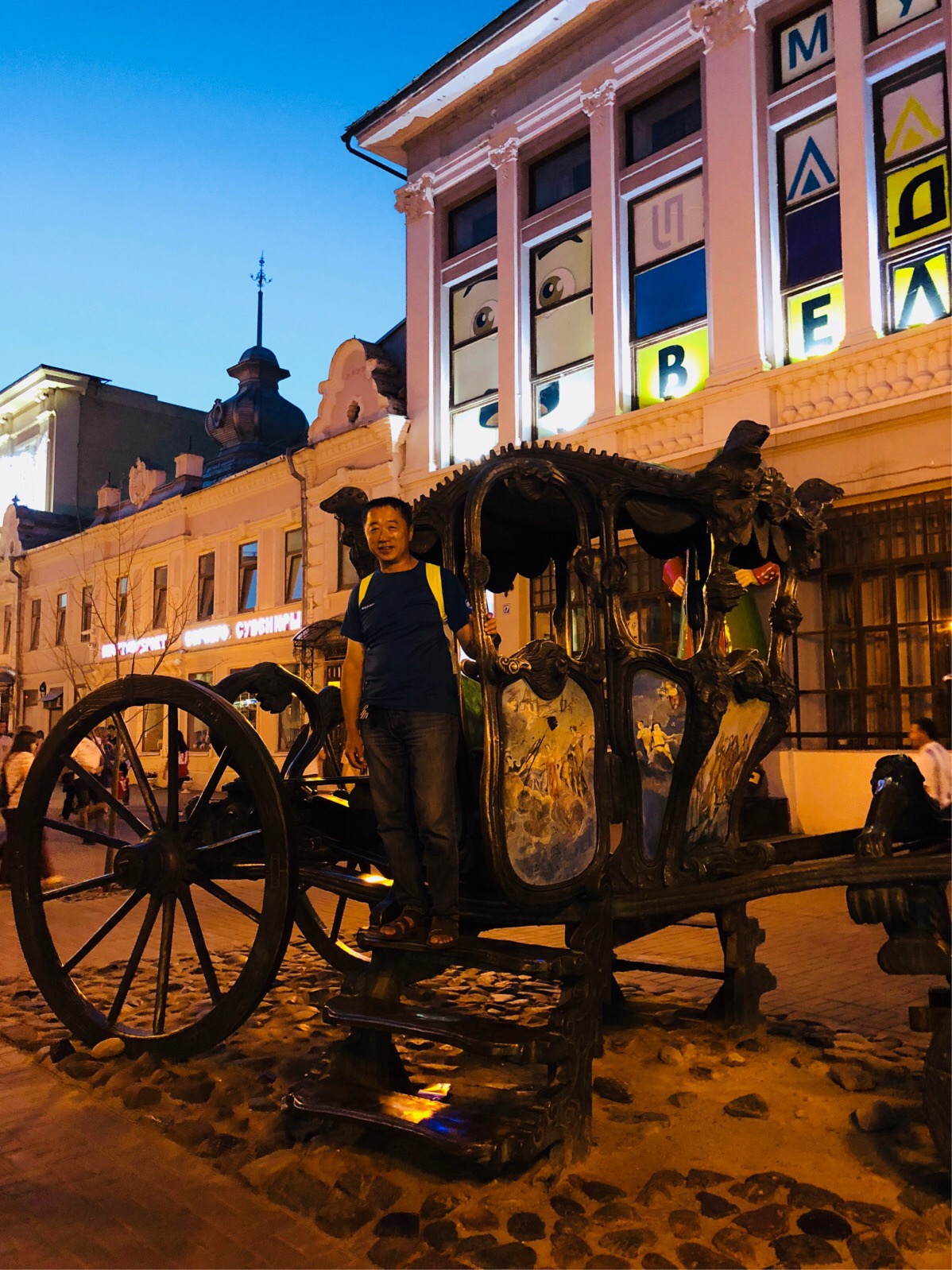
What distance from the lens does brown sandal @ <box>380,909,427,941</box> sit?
3.67 metres

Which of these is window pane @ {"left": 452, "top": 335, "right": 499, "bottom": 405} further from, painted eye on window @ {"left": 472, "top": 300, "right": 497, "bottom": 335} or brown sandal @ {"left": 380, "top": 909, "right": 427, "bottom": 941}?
brown sandal @ {"left": 380, "top": 909, "right": 427, "bottom": 941}

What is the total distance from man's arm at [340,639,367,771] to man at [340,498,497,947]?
2 centimetres

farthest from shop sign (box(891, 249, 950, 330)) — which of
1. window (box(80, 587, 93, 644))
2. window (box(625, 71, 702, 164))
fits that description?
window (box(80, 587, 93, 644))

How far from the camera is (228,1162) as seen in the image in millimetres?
3424

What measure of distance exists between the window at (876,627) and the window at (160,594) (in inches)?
652

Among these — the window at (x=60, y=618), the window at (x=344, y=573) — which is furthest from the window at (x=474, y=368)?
the window at (x=60, y=618)

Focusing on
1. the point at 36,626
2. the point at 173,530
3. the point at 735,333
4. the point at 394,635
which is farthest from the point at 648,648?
the point at 36,626

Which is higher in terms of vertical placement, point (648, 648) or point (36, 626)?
point (36, 626)

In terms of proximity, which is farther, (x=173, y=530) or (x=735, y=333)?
(x=173, y=530)

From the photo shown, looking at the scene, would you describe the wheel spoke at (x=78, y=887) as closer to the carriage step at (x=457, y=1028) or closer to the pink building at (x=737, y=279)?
the carriage step at (x=457, y=1028)

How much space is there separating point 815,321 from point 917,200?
1.56m

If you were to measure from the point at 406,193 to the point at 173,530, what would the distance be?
1014 cm

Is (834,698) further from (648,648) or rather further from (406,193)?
(406,193)

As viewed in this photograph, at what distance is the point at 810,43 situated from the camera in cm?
1246
